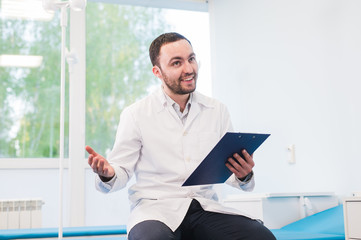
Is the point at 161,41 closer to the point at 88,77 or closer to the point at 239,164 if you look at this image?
the point at 239,164

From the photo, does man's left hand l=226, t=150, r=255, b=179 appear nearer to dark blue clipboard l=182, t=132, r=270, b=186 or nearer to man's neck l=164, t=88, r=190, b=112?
dark blue clipboard l=182, t=132, r=270, b=186

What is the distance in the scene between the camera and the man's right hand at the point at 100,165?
164 centimetres

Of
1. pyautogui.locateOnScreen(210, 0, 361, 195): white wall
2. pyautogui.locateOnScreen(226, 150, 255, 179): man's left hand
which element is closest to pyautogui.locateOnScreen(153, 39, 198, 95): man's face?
pyautogui.locateOnScreen(226, 150, 255, 179): man's left hand

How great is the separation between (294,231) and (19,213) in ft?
7.12

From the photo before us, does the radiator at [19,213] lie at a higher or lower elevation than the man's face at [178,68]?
lower

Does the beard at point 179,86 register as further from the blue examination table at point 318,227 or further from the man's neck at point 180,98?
the blue examination table at point 318,227

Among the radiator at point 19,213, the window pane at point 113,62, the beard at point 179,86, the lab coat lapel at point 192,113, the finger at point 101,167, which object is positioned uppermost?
the window pane at point 113,62

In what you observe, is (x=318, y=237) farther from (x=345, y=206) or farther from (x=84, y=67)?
(x=84, y=67)

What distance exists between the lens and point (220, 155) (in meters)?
1.67

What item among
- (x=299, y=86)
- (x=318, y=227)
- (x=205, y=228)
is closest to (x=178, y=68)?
(x=205, y=228)

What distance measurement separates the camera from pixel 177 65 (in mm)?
2041

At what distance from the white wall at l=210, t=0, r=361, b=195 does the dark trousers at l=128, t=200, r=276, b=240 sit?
5.00 feet

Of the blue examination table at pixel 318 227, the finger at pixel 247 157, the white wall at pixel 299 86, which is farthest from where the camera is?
the white wall at pixel 299 86

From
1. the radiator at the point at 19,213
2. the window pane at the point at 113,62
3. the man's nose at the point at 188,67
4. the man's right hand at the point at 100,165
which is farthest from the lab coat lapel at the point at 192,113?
the window pane at the point at 113,62
